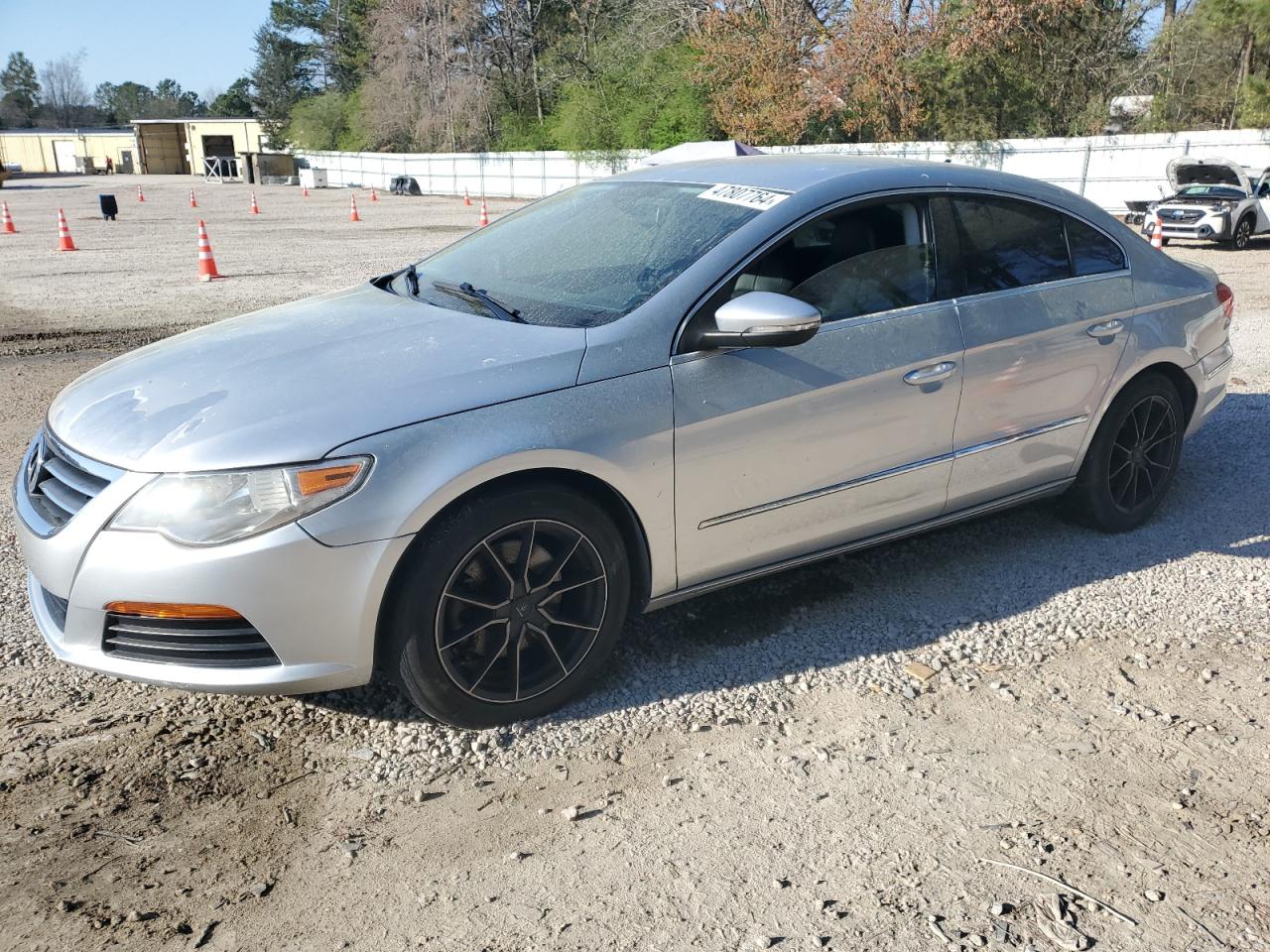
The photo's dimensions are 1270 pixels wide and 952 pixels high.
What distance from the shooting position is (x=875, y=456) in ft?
12.2

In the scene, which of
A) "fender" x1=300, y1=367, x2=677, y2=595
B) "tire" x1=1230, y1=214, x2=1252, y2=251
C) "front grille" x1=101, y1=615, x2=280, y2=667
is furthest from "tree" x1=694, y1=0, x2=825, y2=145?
"front grille" x1=101, y1=615, x2=280, y2=667

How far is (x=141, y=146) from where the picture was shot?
289 ft

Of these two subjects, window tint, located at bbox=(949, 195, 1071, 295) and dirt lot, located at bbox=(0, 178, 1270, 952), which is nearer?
dirt lot, located at bbox=(0, 178, 1270, 952)

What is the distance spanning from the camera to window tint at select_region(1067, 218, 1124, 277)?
4.37 m

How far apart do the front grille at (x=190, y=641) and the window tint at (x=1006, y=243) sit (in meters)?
2.81

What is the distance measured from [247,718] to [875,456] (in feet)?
7.47

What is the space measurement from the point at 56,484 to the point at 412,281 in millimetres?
1586

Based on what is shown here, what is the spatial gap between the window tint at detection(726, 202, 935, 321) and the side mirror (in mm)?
201

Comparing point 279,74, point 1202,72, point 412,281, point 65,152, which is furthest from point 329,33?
point 412,281

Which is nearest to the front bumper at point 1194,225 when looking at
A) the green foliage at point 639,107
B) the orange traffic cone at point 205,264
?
the orange traffic cone at point 205,264

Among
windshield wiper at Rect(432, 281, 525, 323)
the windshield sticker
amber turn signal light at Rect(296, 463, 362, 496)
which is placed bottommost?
amber turn signal light at Rect(296, 463, 362, 496)

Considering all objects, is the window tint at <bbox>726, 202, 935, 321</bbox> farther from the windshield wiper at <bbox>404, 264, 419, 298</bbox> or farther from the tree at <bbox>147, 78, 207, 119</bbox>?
the tree at <bbox>147, 78, 207, 119</bbox>

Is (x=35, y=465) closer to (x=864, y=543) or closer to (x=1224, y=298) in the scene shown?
(x=864, y=543)

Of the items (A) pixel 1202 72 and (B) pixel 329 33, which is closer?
(A) pixel 1202 72
